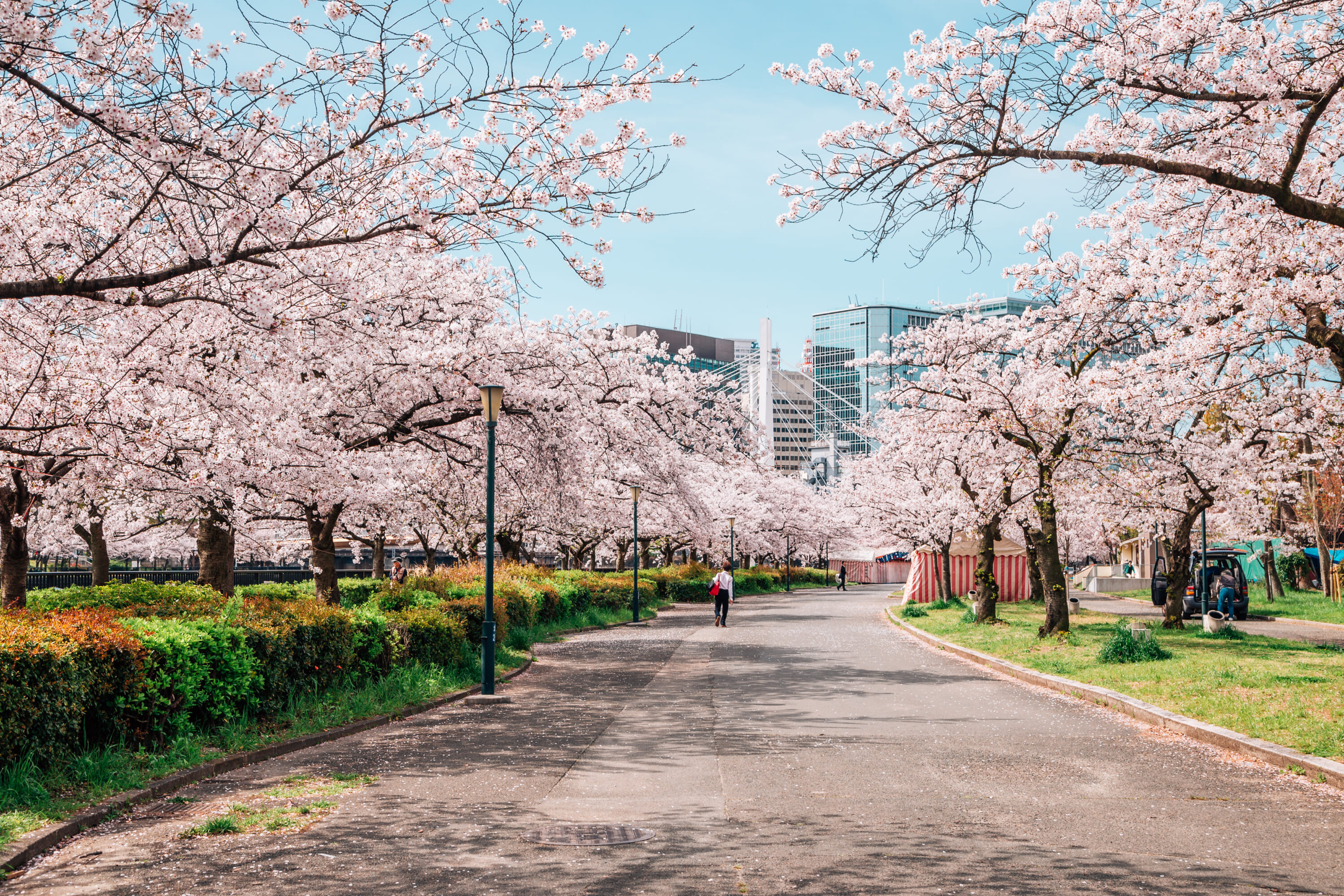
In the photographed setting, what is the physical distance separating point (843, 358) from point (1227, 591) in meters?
75.3

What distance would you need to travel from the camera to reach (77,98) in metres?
7.63

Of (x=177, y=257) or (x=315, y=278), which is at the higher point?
(x=177, y=257)

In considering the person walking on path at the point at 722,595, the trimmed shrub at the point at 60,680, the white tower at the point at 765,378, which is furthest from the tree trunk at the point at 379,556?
the white tower at the point at 765,378

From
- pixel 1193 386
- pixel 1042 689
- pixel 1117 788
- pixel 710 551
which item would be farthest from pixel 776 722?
pixel 710 551

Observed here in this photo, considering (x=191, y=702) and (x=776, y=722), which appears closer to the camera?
(x=191, y=702)

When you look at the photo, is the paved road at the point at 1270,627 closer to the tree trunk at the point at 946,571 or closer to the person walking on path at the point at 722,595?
the tree trunk at the point at 946,571

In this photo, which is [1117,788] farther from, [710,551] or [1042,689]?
[710,551]

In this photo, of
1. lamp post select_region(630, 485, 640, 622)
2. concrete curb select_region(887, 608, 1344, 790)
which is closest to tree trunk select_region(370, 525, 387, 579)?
lamp post select_region(630, 485, 640, 622)

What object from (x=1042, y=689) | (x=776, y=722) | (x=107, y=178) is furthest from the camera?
(x=1042, y=689)

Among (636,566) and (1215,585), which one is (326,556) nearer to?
(636,566)

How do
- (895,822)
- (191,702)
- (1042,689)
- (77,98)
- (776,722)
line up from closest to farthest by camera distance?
1. (895,822)
2. (77,98)
3. (191,702)
4. (776,722)
5. (1042,689)

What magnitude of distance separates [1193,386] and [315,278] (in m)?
10.5

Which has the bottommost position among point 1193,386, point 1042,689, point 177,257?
point 1042,689

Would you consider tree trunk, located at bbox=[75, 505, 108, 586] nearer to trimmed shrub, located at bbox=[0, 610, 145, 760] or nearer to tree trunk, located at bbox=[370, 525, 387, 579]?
tree trunk, located at bbox=[370, 525, 387, 579]
